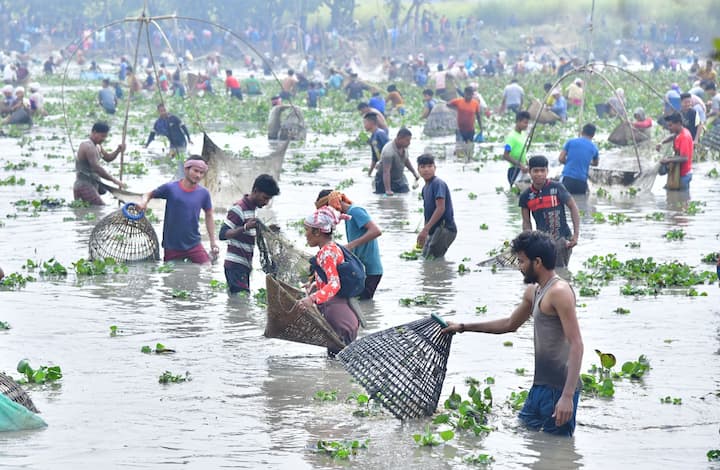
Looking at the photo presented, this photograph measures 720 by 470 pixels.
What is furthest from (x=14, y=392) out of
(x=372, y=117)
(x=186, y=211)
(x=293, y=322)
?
(x=372, y=117)

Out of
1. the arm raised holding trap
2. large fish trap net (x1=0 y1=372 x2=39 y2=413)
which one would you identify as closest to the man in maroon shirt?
the arm raised holding trap

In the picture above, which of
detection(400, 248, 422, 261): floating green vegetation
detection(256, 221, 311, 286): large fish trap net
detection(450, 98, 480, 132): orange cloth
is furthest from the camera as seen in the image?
detection(450, 98, 480, 132): orange cloth

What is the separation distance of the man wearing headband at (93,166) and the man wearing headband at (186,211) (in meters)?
3.15

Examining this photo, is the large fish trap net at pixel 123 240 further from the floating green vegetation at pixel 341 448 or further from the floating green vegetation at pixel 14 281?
the floating green vegetation at pixel 341 448

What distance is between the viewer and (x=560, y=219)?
12078 millimetres

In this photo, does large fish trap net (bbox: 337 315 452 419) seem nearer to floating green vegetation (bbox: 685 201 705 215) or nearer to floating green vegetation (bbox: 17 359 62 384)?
floating green vegetation (bbox: 17 359 62 384)

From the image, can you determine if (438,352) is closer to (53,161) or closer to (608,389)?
(608,389)

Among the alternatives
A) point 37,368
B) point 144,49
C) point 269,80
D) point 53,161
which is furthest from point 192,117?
point 144,49

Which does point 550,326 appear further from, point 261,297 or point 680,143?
point 680,143

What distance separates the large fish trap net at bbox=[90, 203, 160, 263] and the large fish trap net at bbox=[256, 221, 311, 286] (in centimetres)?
289

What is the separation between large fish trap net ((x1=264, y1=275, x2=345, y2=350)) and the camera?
8.75m

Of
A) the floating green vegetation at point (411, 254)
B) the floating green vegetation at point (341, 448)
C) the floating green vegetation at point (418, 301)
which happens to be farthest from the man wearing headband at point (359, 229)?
the floating green vegetation at point (411, 254)

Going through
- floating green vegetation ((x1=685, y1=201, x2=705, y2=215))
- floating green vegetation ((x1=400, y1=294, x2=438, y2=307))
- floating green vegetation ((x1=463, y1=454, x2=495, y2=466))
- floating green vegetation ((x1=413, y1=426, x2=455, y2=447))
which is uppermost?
floating green vegetation ((x1=685, y1=201, x2=705, y2=215))

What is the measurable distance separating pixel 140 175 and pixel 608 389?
14.6m
